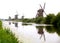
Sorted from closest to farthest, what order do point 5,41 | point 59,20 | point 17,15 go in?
point 5,41
point 59,20
point 17,15

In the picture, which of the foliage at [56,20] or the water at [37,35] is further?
the foliage at [56,20]

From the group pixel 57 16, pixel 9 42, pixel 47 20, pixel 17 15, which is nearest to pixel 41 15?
pixel 47 20

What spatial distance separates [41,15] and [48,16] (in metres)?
11.0

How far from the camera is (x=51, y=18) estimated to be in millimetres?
52594

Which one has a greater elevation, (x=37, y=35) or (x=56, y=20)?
(x=37, y=35)

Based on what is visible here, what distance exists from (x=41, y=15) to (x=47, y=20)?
34.2 ft

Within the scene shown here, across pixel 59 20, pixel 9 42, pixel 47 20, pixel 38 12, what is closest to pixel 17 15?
pixel 38 12

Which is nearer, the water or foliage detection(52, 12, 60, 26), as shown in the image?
the water

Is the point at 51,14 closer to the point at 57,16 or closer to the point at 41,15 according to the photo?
the point at 57,16

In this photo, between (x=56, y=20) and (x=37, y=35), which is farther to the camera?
(x=56, y=20)

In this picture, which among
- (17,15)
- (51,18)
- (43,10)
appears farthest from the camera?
(17,15)

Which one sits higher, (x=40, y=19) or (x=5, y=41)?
(x=5, y=41)

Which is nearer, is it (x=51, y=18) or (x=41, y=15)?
(x=51, y=18)

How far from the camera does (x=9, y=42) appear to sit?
9.10 meters
